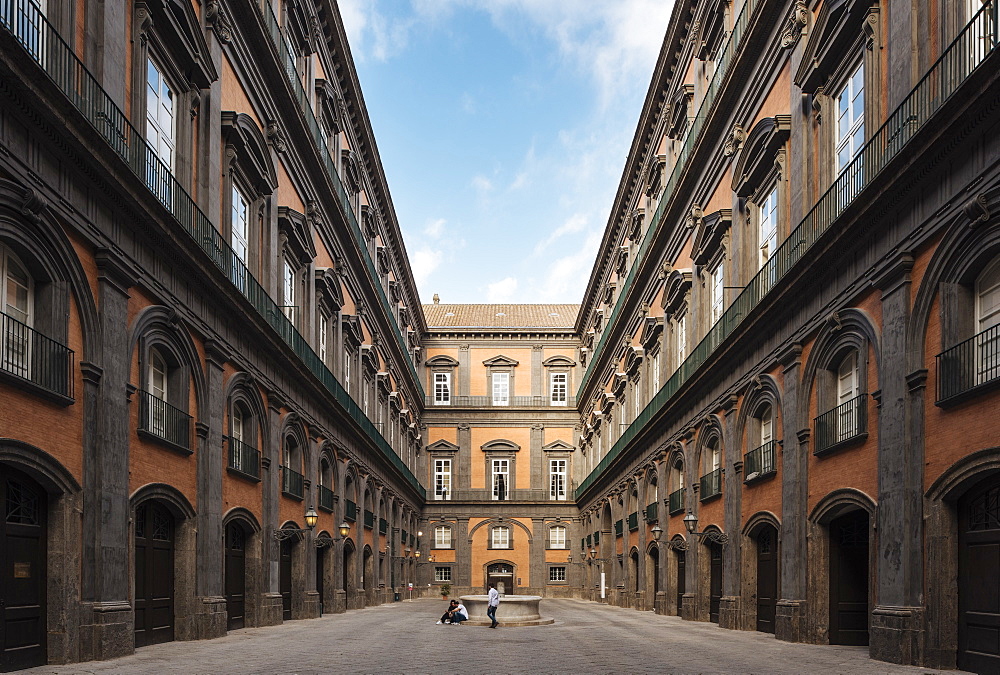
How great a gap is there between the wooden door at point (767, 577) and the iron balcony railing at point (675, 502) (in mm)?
7577

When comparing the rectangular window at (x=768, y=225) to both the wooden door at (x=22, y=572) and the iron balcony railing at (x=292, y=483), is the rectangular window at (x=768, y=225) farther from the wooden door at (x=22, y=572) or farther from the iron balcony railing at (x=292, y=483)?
the wooden door at (x=22, y=572)

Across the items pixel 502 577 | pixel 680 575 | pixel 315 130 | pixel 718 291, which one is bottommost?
pixel 502 577

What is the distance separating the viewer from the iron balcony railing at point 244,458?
22406 millimetres

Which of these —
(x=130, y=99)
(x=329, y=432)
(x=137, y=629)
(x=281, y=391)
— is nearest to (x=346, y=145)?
(x=329, y=432)

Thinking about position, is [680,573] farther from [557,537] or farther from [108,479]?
[557,537]

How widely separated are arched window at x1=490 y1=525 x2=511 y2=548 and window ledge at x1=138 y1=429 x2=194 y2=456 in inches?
1923

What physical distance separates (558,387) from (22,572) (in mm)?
58425

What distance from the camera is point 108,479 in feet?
50.0

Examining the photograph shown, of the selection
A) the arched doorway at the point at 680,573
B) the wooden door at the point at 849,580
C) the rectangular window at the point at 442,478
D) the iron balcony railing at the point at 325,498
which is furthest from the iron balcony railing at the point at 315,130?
the rectangular window at the point at 442,478

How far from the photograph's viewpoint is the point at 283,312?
91.0 feet

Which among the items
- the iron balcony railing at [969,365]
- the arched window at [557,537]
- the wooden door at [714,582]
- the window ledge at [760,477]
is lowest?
the arched window at [557,537]

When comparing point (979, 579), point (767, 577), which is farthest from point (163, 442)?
point (767, 577)

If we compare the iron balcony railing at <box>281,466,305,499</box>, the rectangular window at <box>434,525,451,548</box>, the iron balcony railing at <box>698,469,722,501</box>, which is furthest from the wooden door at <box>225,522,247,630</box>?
the rectangular window at <box>434,525,451,548</box>

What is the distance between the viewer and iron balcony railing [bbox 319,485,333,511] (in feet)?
106
